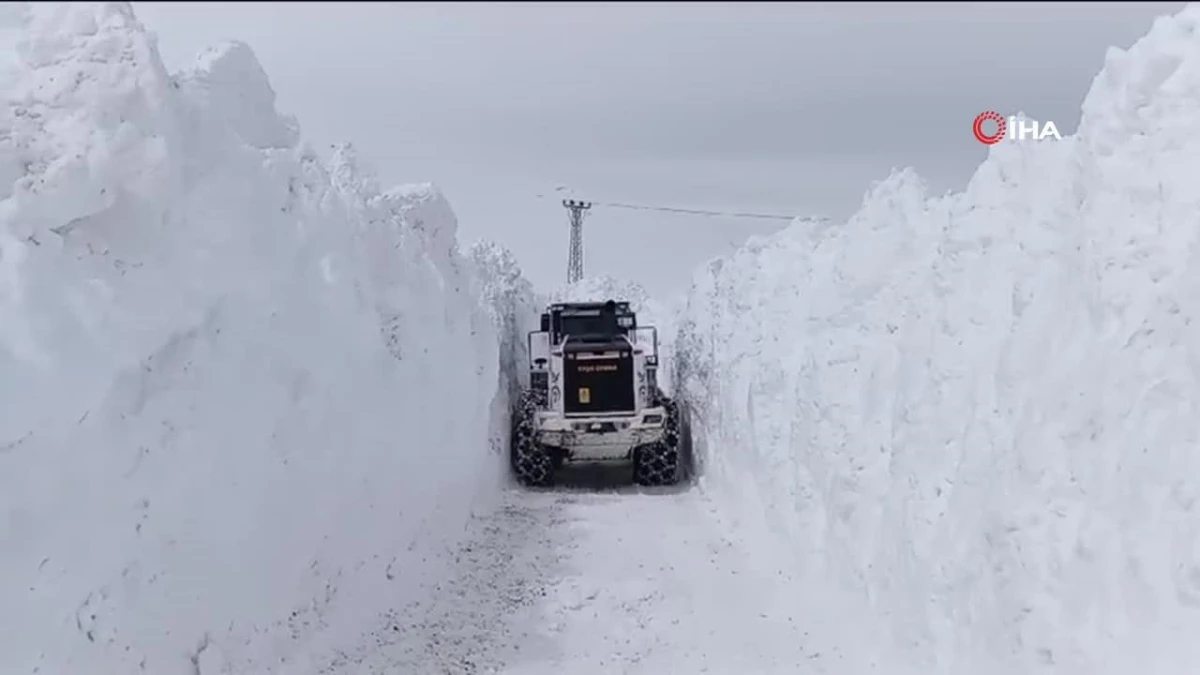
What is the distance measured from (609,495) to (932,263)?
712 centimetres

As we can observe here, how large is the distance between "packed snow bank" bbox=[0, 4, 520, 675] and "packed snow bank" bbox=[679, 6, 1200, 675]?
386 centimetres

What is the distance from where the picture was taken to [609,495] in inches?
553

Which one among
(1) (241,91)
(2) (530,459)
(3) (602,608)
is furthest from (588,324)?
(3) (602,608)

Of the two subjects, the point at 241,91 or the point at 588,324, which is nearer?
the point at 241,91

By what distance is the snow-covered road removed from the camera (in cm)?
716

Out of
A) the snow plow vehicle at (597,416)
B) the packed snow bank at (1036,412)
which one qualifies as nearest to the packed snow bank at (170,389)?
the packed snow bank at (1036,412)

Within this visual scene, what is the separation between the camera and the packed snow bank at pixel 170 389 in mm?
5000

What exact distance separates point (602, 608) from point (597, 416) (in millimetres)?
6728

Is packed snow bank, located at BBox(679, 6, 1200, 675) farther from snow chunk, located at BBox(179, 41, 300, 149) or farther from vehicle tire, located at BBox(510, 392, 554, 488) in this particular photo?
vehicle tire, located at BBox(510, 392, 554, 488)

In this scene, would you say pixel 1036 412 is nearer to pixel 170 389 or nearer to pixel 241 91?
pixel 170 389

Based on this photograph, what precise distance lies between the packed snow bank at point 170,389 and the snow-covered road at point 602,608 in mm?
489

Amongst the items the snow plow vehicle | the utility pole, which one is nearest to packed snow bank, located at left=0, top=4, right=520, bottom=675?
the snow plow vehicle

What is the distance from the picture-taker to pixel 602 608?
8422 millimetres

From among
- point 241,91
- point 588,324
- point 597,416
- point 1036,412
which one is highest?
point 241,91
